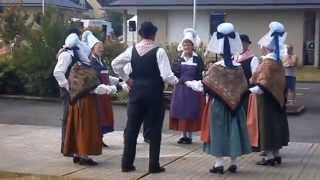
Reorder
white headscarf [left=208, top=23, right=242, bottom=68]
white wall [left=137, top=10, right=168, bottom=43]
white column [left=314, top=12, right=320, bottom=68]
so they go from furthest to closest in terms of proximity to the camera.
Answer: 1. white wall [left=137, top=10, right=168, bottom=43]
2. white column [left=314, top=12, right=320, bottom=68]
3. white headscarf [left=208, top=23, right=242, bottom=68]

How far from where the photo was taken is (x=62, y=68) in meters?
9.80

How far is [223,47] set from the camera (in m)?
9.39

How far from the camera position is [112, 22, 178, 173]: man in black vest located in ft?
30.5

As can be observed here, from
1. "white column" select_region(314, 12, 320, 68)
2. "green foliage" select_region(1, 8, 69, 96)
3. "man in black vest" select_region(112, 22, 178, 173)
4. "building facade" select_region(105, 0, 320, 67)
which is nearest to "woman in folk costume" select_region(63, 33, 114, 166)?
"man in black vest" select_region(112, 22, 178, 173)

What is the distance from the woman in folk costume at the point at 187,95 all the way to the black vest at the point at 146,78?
2.63m

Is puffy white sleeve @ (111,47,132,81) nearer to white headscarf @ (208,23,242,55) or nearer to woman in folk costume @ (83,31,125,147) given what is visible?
woman in folk costume @ (83,31,125,147)

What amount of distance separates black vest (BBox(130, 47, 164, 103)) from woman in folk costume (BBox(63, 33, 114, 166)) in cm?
62

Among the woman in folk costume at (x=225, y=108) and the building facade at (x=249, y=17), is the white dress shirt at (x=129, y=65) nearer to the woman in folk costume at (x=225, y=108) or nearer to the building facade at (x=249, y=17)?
the woman in folk costume at (x=225, y=108)

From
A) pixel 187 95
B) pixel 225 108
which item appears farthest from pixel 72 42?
pixel 187 95

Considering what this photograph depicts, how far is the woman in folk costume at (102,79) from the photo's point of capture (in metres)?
10.9

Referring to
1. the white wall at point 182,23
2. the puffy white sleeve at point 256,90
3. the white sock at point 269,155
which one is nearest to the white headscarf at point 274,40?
the puffy white sleeve at point 256,90

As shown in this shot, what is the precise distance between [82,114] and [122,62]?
99cm

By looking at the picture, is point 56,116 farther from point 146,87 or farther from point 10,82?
point 146,87

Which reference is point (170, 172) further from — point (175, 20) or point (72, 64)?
point (175, 20)
